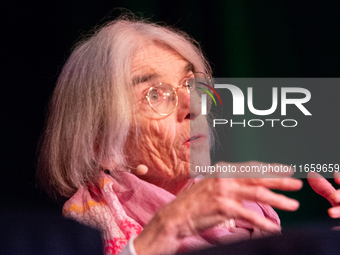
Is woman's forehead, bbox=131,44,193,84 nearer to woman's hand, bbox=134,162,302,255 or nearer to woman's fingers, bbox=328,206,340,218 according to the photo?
woman's hand, bbox=134,162,302,255

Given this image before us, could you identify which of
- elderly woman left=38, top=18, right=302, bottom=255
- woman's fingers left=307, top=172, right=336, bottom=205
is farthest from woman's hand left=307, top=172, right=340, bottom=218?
elderly woman left=38, top=18, right=302, bottom=255

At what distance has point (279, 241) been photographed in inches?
47.3

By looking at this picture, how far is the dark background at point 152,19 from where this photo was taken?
137cm

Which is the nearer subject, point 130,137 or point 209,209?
point 209,209

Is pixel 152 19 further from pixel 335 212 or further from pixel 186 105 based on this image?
pixel 335 212

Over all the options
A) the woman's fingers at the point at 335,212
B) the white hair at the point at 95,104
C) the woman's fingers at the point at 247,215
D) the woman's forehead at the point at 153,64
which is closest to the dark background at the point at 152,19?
the white hair at the point at 95,104

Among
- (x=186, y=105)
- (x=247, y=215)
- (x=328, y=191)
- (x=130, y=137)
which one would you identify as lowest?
(x=247, y=215)

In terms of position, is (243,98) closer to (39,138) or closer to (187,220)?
(187,220)

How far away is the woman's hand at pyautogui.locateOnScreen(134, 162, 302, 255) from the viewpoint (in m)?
0.86

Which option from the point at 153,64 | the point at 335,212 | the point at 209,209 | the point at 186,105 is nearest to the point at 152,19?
the point at 153,64

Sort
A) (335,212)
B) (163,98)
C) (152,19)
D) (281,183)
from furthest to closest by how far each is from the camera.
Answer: (152,19) → (163,98) → (335,212) → (281,183)

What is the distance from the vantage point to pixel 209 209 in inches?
36.6

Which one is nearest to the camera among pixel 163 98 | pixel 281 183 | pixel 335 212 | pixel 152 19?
pixel 281 183

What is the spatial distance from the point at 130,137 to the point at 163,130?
113mm
